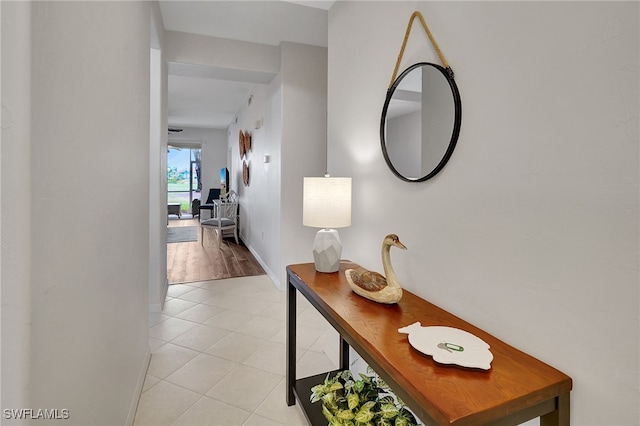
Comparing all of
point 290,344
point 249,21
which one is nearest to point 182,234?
point 249,21

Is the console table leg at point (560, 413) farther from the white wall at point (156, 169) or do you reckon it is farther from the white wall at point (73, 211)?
the white wall at point (156, 169)

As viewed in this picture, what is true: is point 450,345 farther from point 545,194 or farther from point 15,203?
point 15,203

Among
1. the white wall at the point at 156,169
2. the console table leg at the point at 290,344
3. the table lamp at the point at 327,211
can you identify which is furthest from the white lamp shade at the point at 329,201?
the white wall at the point at 156,169

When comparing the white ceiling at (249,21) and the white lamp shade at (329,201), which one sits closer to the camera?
the white lamp shade at (329,201)

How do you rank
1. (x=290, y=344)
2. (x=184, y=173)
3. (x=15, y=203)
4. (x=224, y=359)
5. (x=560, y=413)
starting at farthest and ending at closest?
(x=184, y=173), (x=224, y=359), (x=290, y=344), (x=560, y=413), (x=15, y=203)

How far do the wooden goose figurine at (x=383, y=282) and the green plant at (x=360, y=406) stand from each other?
32 centimetres

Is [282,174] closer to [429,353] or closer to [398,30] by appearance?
[398,30]

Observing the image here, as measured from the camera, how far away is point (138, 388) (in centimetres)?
186

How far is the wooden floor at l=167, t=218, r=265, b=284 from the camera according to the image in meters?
4.34

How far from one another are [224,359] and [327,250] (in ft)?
4.05

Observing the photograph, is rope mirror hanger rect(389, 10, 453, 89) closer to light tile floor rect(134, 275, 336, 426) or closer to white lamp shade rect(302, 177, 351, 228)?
white lamp shade rect(302, 177, 351, 228)

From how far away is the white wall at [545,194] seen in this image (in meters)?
0.76

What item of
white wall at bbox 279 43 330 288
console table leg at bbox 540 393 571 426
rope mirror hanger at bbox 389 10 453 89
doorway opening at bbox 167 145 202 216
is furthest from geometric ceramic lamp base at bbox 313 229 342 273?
doorway opening at bbox 167 145 202 216

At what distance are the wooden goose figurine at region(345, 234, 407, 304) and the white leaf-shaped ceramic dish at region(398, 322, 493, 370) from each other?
199mm
